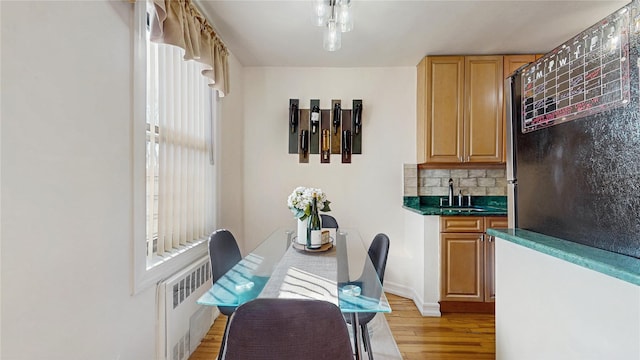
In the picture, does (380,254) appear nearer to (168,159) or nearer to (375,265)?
(375,265)

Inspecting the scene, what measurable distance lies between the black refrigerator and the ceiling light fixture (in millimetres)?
985

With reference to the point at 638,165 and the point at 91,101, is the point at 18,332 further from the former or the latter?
the point at 638,165

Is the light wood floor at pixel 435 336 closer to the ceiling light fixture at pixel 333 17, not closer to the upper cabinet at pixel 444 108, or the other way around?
the upper cabinet at pixel 444 108

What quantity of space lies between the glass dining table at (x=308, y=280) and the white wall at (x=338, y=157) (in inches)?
49.4

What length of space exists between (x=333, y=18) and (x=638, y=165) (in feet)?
5.29

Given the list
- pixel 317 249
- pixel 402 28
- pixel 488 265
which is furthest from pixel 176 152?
pixel 488 265

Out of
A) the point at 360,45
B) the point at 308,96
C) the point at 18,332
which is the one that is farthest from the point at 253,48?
the point at 18,332

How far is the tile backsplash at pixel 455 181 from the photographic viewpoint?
322cm

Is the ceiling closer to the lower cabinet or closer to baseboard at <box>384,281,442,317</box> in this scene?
the lower cabinet

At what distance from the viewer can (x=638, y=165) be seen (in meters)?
0.89

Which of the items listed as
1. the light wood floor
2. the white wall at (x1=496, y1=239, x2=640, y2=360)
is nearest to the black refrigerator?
the white wall at (x1=496, y1=239, x2=640, y2=360)

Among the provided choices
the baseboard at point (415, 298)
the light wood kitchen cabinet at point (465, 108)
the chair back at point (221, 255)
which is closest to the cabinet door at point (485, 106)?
the light wood kitchen cabinet at point (465, 108)

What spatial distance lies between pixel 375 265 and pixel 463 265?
142 cm

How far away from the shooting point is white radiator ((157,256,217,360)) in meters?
1.62
